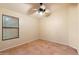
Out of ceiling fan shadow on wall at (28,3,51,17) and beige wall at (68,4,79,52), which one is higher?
ceiling fan shadow on wall at (28,3,51,17)

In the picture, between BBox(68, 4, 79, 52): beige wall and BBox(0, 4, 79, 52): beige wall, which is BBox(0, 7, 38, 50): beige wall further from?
BBox(68, 4, 79, 52): beige wall

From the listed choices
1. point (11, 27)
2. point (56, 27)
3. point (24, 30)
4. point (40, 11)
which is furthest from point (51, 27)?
point (11, 27)

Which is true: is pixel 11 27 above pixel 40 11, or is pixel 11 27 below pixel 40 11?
below

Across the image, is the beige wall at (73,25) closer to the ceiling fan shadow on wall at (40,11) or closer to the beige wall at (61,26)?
the beige wall at (61,26)

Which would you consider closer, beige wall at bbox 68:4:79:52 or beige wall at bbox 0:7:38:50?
beige wall at bbox 68:4:79:52

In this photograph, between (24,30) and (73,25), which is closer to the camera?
(73,25)

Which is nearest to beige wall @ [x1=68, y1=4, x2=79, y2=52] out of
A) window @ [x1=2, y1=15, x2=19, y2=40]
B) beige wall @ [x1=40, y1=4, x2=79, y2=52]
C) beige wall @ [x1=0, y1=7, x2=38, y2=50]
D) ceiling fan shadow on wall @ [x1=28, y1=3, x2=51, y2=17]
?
beige wall @ [x1=40, y1=4, x2=79, y2=52]

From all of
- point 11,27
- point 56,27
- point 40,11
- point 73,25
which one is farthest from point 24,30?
point 73,25

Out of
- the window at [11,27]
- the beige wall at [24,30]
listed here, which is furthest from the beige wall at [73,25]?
the window at [11,27]

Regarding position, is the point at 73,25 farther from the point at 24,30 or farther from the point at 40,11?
the point at 24,30

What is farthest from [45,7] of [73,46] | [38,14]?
[73,46]

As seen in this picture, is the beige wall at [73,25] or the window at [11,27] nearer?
the beige wall at [73,25]

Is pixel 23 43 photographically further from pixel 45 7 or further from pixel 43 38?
pixel 45 7

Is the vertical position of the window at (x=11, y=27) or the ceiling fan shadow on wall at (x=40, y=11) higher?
the ceiling fan shadow on wall at (x=40, y=11)
